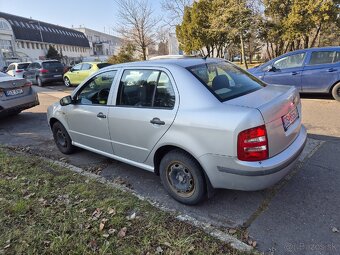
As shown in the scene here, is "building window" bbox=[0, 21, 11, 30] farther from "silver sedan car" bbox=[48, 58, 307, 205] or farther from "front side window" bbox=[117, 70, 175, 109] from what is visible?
"front side window" bbox=[117, 70, 175, 109]

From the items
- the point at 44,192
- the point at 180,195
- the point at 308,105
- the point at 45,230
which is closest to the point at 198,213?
the point at 180,195

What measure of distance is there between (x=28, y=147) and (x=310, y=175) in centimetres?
520

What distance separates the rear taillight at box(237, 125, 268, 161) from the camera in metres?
2.60

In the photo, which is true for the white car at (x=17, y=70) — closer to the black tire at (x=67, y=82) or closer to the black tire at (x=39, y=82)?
the black tire at (x=39, y=82)

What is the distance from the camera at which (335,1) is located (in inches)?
719

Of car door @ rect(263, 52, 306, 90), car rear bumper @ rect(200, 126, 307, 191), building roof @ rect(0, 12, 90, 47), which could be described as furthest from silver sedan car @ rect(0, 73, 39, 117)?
building roof @ rect(0, 12, 90, 47)

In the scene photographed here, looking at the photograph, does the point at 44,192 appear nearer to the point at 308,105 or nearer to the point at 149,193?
the point at 149,193

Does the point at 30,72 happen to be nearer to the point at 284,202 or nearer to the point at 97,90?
the point at 97,90

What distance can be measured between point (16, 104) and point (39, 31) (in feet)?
197

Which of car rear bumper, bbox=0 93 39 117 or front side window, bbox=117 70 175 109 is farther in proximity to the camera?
car rear bumper, bbox=0 93 39 117

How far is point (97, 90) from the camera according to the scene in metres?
4.20

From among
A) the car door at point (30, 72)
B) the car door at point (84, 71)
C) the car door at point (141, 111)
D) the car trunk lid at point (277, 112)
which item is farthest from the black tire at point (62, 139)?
the car door at point (30, 72)

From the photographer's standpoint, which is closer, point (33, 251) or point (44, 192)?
point (33, 251)

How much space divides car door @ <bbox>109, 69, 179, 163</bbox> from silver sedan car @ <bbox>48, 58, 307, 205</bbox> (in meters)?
0.01
